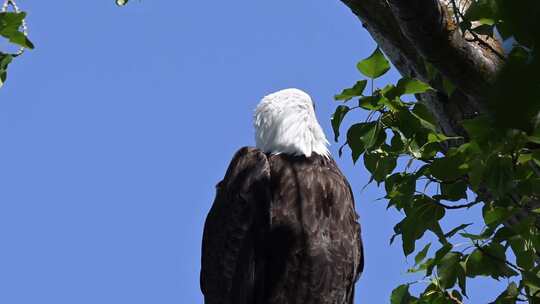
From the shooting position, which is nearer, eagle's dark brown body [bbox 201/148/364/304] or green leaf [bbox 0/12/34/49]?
green leaf [bbox 0/12/34/49]

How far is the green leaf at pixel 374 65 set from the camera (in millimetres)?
2500

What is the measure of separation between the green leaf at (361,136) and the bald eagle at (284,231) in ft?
5.64

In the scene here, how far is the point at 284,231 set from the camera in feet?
14.4

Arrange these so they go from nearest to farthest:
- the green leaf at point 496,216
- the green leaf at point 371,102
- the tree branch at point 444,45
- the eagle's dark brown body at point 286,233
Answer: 1. the tree branch at point 444,45
2. the green leaf at point 496,216
3. the green leaf at point 371,102
4. the eagle's dark brown body at point 286,233

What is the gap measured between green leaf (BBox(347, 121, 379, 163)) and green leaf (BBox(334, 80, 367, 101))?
4.3 inches

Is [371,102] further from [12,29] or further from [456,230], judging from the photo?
[12,29]

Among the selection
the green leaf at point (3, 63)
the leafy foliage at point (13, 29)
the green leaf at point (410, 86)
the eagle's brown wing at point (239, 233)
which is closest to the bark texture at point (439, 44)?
the green leaf at point (410, 86)

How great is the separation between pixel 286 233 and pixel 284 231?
0.06 ft

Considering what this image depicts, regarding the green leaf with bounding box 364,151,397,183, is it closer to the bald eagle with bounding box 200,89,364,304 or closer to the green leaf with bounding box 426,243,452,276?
the green leaf with bounding box 426,243,452,276

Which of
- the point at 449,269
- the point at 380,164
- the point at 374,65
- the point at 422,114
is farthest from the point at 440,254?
the point at 374,65

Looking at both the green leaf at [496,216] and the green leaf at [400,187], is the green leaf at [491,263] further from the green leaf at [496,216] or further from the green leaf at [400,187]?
the green leaf at [400,187]

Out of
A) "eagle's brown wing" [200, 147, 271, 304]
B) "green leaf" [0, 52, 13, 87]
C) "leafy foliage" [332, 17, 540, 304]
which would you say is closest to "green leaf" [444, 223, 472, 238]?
"leafy foliage" [332, 17, 540, 304]

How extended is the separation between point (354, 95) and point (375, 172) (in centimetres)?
36

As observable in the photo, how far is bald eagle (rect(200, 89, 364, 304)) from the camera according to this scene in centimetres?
439
